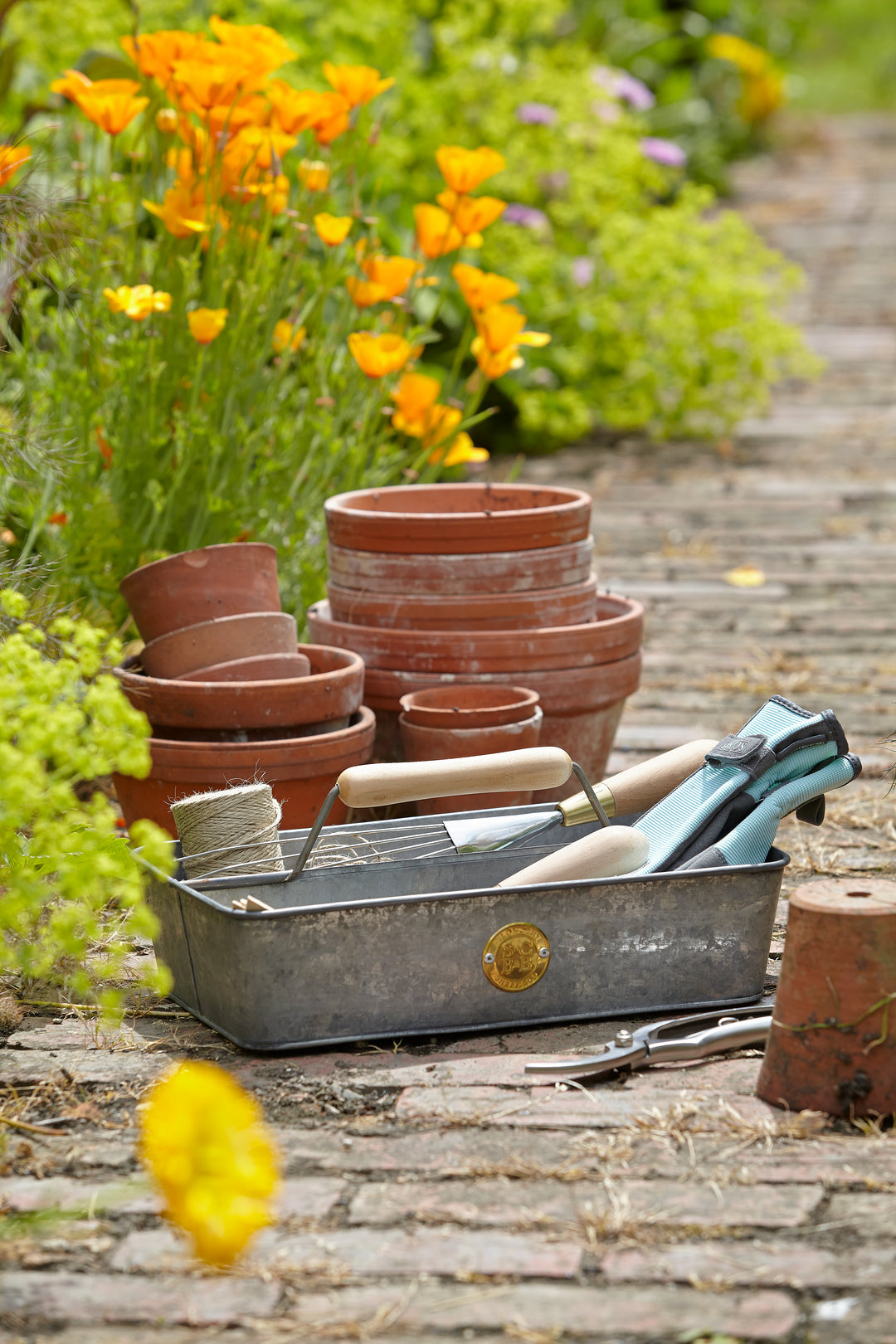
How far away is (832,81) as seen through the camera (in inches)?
618

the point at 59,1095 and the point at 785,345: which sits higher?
the point at 785,345

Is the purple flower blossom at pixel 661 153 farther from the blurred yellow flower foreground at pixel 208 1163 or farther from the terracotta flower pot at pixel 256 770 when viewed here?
the blurred yellow flower foreground at pixel 208 1163

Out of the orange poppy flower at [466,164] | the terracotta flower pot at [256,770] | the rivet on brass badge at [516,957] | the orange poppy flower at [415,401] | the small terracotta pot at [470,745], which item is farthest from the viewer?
the orange poppy flower at [415,401]

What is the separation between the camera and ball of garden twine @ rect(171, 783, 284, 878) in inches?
89.4

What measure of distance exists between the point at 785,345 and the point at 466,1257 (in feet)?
17.1

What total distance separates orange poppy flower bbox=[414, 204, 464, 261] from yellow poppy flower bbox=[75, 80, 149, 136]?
625mm

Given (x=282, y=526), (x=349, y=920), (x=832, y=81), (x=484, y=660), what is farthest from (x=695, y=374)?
(x=832, y=81)

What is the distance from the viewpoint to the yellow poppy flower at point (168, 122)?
3.26 meters

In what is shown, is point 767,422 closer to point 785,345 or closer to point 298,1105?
point 785,345

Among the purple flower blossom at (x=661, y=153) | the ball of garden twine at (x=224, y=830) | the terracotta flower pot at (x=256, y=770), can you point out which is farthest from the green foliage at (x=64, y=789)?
the purple flower blossom at (x=661, y=153)

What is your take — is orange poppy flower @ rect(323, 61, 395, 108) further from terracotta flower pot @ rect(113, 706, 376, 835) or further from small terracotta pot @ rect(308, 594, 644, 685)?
terracotta flower pot @ rect(113, 706, 376, 835)

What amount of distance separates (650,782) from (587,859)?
0.26 m

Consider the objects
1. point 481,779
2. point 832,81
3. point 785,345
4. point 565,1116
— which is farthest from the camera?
point 832,81

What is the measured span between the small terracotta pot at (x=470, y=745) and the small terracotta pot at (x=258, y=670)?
0.23 meters
